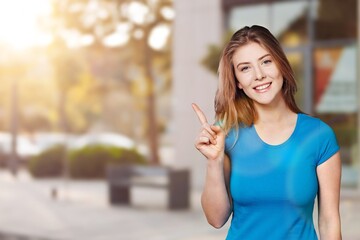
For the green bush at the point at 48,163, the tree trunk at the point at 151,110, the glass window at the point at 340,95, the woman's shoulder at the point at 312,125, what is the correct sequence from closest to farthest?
the woman's shoulder at the point at 312,125, the glass window at the point at 340,95, the green bush at the point at 48,163, the tree trunk at the point at 151,110

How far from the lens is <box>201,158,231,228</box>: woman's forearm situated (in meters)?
2.36

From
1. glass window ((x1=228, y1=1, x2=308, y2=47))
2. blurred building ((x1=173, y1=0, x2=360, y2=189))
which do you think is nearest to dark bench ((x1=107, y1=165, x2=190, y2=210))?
blurred building ((x1=173, y1=0, x2=360, y2=189))

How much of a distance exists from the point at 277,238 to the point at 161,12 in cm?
2433

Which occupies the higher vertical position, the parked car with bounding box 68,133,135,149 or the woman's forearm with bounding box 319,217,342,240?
the woman's forearm with bounding box 319,217,342,240

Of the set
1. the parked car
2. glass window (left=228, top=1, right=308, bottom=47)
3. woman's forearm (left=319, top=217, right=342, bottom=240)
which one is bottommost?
the parked car

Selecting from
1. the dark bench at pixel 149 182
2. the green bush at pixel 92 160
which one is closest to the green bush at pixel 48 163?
the green bush at pixel 92 160

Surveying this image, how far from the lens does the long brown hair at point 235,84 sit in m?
2.40

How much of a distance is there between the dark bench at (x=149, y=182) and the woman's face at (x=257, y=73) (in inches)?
421

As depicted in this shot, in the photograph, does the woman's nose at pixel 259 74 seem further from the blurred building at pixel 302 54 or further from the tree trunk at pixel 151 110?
the tree trunk at pixel 151 110

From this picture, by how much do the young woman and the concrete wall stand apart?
1501 centimetres

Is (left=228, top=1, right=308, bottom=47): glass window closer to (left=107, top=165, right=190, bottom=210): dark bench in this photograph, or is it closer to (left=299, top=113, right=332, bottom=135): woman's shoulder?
(left=107, top=165, right=190, bottom=210): dark bench

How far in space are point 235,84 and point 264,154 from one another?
28 centimetres

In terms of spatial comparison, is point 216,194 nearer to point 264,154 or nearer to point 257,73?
point 264,154

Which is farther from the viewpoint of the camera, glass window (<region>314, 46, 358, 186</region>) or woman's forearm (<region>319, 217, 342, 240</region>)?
glass window (<region>314, 46, 358, 186</region>)
